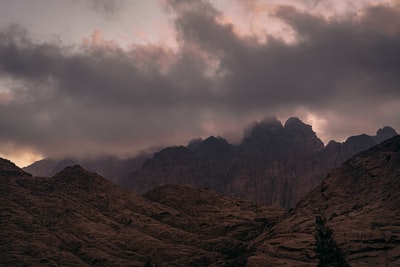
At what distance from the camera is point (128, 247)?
192 meters

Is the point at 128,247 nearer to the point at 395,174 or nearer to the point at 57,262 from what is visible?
the point at 57,262

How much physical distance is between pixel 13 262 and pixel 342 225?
113258 millimetres

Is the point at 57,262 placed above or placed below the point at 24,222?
below

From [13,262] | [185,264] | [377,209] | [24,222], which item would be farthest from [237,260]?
[24,222]

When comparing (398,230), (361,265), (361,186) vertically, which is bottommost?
(361,265)

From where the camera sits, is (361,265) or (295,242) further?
(295,242)

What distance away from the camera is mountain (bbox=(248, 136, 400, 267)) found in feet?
456

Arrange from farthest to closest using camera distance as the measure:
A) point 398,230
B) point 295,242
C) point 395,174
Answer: point 395,174 → point 295,242 → point 398,230

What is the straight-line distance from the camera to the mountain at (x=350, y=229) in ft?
456

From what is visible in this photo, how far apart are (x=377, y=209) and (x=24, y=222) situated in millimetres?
138453

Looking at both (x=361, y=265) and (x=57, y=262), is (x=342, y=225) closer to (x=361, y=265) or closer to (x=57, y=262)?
(x=361, y=265)

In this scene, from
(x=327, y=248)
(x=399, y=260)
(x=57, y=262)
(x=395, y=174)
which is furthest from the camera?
(x=395, y=174)

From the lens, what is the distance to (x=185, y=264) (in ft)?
577

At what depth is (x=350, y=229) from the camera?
509 feet
